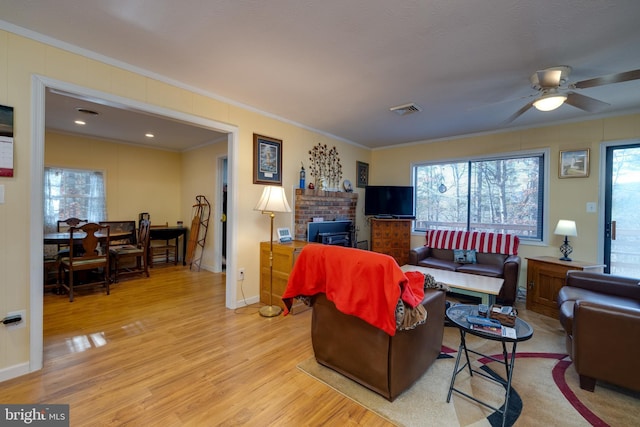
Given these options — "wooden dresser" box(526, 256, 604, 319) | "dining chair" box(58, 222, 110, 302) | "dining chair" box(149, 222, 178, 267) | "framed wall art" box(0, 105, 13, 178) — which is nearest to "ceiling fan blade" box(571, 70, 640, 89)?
"wooden dresser" box(526, 256, 604, 319)

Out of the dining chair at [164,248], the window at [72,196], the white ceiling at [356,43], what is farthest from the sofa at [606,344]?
the window at [72,196]

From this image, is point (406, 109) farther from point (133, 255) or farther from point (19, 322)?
point (133, 255)

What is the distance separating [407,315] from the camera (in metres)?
1.60

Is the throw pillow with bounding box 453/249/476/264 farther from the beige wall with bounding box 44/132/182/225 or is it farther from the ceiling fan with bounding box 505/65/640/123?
the beige wall with bounding box 44/132/182/225

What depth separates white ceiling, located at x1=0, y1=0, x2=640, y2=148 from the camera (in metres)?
Answer: 1.72

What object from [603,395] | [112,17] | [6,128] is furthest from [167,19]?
[603,395]

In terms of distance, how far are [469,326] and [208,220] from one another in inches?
192

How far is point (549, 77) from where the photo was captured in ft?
7.37

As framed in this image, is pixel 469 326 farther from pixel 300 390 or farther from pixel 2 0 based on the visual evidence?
pixel 2 0

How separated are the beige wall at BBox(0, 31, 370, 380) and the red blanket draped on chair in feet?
5.42

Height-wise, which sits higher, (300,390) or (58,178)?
(58,178)

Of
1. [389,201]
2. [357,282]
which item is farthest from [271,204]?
[389,201]

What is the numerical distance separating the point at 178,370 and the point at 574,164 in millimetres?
5218

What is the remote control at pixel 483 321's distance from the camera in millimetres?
1741
